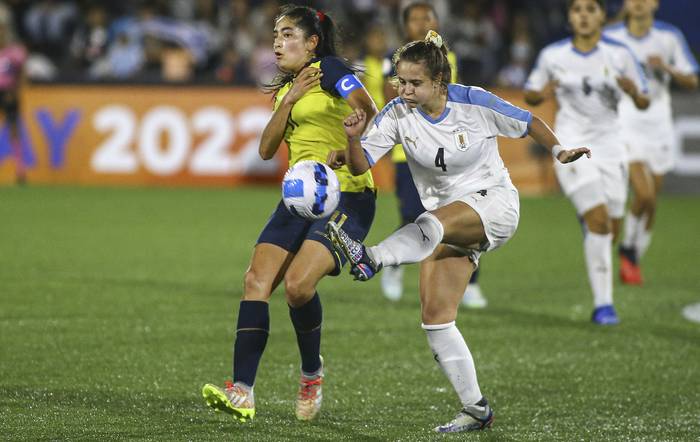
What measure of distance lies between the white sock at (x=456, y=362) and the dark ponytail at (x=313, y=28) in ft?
4.81

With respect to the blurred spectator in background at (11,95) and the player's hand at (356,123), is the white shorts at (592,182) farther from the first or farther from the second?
the blurred spectator in background at (11,95)

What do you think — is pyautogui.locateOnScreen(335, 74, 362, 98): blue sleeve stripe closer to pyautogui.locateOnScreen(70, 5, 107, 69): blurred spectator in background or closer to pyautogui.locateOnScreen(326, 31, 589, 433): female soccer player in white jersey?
pyautogui.locateOnScreen(326, 31, 589, 433): female soccer player in white jersey

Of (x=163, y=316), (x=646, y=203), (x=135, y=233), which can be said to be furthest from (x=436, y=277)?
(x=135, y=233)

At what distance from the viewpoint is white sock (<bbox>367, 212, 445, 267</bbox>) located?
18.5 ft

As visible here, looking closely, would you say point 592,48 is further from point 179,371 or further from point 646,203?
point 179,371

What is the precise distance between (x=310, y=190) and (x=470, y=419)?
1.31 metres

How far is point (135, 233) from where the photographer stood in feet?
48.1

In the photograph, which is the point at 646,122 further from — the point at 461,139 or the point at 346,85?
the point at 346,85

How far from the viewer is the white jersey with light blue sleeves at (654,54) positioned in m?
11.5

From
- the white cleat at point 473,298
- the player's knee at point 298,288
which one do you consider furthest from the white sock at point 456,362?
the white cleat at point 473,298

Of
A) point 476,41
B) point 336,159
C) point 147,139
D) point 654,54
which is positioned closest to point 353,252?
point 336,159

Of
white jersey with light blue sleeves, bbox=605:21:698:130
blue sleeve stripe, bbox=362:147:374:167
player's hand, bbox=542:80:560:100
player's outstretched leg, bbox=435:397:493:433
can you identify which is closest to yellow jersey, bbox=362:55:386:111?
white jersey with light blue sleeves, bbox=605:21:698:130

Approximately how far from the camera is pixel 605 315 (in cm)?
941

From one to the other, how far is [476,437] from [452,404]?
0.81 metres
